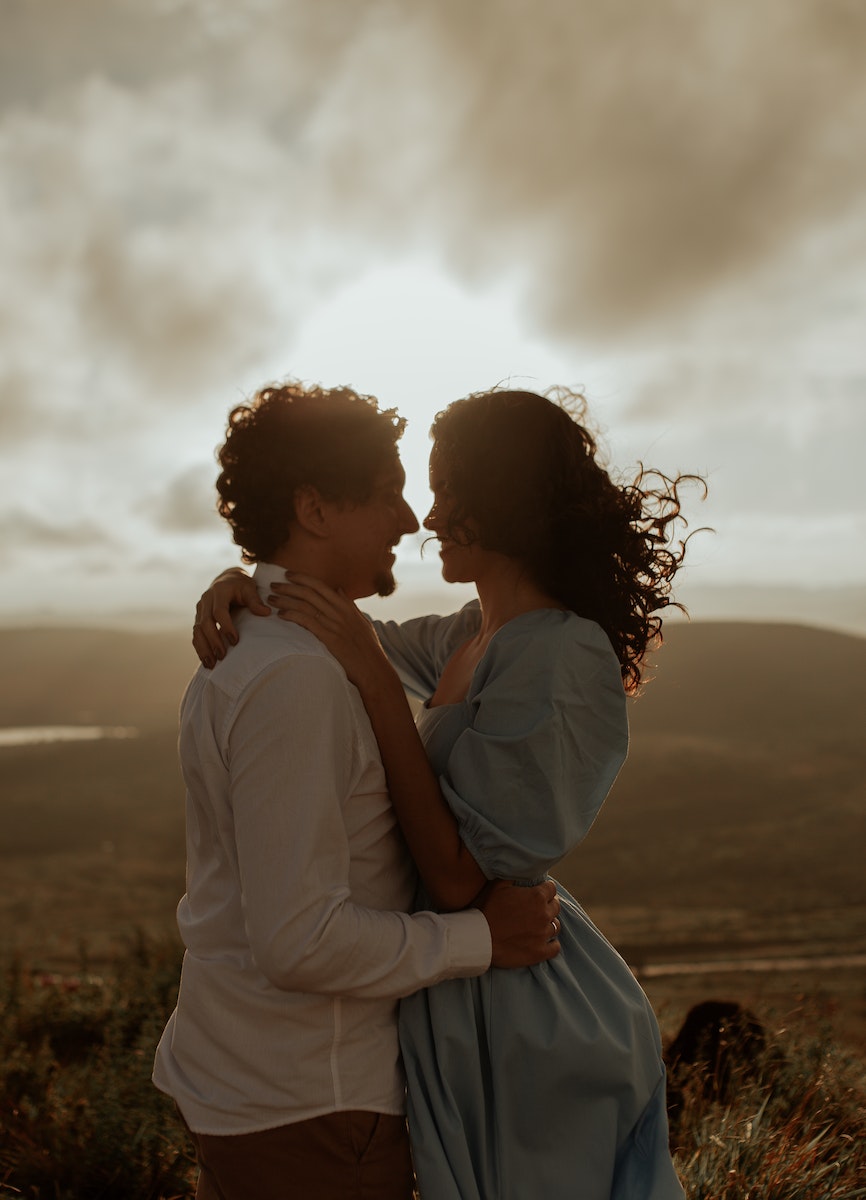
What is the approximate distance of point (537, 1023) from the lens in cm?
196

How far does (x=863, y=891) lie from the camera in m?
12.7

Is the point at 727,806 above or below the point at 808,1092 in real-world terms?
below

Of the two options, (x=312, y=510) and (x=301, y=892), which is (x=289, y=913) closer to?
(x=301, y=892)

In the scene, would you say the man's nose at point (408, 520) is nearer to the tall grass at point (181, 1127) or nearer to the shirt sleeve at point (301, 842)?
the shirt sleeve at point (301, 842)

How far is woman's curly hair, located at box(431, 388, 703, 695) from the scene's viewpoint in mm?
2424

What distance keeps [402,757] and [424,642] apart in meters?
1.25

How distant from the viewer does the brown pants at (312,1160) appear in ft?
5.96

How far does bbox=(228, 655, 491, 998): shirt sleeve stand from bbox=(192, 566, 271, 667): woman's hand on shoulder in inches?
10.1

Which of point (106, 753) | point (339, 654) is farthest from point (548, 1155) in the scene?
point (106, 753)

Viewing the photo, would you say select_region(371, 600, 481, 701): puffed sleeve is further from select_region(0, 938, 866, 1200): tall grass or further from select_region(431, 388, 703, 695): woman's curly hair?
select_region(0, 938, 866, 1200): tall grass

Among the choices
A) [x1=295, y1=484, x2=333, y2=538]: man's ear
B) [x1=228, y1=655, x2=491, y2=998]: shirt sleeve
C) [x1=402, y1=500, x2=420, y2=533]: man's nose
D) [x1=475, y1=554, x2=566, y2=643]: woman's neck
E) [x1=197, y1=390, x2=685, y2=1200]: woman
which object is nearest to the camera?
[x1=228, y1=655, x2=491, y2=998]: shirt sleeve

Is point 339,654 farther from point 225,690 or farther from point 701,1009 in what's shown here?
point 701,1009

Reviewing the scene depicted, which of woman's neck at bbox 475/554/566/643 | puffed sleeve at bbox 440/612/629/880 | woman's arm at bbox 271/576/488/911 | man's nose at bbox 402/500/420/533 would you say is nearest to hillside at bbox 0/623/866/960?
woman's neck at bbox 475/554/566/643

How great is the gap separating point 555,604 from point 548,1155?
120 centimetres
